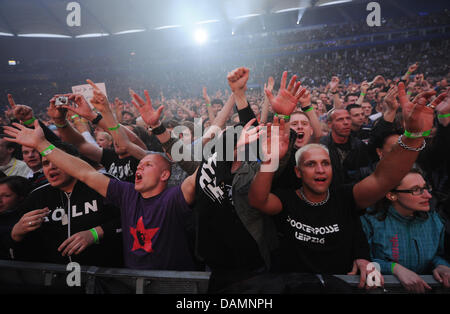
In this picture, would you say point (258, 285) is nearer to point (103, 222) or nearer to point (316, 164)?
point (316, 164)

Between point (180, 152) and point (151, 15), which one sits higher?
point (151, 15)

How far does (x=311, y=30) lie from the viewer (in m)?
19.9

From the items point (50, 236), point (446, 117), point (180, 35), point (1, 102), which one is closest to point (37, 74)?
point (1, 102)

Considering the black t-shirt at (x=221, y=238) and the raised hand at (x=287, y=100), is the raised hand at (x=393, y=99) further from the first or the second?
the black t-shirt at (x=221, y=238)

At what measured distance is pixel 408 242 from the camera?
143cm

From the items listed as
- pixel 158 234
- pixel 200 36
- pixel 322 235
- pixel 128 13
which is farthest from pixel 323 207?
pixel 200 36

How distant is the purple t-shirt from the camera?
1.50m

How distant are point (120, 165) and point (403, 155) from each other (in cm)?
241

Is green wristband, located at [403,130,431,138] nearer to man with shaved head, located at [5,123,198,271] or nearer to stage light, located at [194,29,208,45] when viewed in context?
man with shaved head, located at [5,123,198,271]

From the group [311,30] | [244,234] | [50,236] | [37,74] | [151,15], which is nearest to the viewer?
[244,234]

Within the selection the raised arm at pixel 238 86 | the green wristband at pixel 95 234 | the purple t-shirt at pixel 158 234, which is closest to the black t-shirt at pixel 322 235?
the purple t-shirt at pixel 158 234

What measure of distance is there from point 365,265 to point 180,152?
1.40 metres

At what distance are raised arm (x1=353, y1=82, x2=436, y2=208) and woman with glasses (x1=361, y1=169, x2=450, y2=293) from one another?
21 cm
